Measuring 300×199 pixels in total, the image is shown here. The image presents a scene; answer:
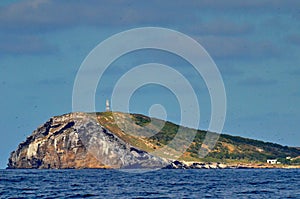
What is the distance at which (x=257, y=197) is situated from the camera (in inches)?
4382

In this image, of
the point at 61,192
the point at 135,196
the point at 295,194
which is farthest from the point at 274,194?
the point at 61,192

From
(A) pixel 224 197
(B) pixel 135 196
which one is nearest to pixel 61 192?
(B) pixel 135 196

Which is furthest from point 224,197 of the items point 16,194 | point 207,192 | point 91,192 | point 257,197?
point 16,194

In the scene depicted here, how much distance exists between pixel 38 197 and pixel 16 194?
27.8ft

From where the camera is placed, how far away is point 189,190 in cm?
12912

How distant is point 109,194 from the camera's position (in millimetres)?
118000

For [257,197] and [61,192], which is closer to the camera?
[257,197]

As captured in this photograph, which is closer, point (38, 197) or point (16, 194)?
point (38, 197)

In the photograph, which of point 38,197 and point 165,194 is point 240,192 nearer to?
point 165,194

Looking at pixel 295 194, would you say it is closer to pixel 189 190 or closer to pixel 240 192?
pixel 240 192

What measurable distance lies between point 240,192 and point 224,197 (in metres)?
10.9

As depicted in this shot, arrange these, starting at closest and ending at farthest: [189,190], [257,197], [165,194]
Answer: [257,197] < [165,194] < [189,190]

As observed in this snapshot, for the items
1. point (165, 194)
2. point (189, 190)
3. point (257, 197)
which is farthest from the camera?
point (189, 190)

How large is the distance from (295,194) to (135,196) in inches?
943
